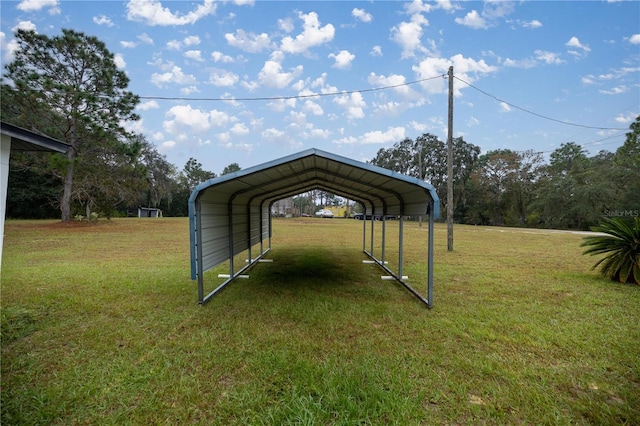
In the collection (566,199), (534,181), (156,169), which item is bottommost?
(566,199)

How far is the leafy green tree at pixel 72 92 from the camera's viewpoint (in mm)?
16078

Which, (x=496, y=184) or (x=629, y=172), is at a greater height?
(x=496, y=184)

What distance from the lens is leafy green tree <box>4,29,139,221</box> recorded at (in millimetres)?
16078

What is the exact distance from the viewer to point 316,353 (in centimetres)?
305

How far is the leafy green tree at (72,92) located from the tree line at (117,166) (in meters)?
0.05

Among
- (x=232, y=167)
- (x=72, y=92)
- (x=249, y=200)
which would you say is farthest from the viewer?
(x=232, y=167)

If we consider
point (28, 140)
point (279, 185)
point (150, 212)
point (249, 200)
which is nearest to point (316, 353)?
point (28, 140)

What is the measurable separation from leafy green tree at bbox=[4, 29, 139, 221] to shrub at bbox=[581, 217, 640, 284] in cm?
2158

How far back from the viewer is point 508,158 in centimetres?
3428

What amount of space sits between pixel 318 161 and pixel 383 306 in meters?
2.42

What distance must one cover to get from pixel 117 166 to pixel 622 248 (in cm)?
2448

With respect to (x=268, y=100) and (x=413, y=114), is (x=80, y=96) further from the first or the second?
(x=413, y=114)

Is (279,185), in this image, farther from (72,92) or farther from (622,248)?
(72,92)

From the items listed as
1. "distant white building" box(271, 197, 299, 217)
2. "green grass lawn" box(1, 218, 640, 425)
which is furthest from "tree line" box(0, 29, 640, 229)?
"distant white building" box(271, 197, 299, 217)
